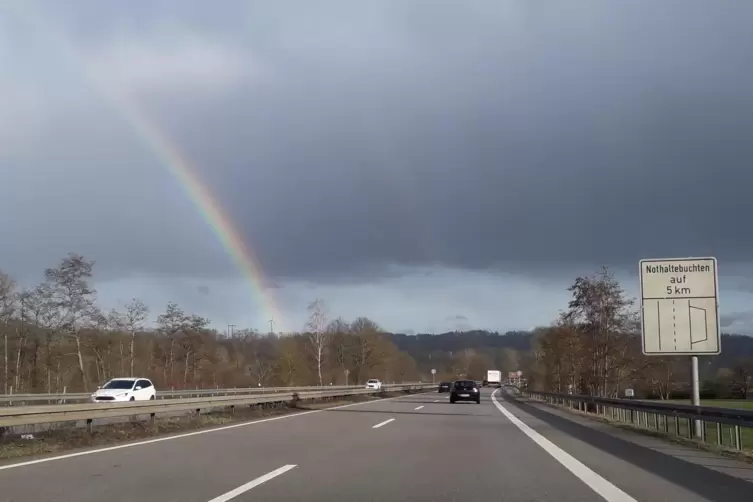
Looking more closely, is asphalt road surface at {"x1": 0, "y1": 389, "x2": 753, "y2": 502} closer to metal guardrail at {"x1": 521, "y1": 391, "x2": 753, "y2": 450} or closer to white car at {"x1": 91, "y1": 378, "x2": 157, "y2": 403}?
metal guardrail at {"x1": 521, "y1": 391, "x2": 753, "y2": 450}

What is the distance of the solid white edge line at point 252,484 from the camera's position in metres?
8.30

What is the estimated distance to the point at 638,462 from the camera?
12461 millimetres

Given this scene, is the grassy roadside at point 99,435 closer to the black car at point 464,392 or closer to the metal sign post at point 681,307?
the metal sign post at point 681,307

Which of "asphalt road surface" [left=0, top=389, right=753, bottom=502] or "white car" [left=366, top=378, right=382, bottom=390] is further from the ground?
"asphalt road surface" [left=0, top=389, right=753, bottom=502]

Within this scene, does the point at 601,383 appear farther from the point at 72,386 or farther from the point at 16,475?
the point at 72,386

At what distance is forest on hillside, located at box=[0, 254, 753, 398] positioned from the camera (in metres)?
35.8

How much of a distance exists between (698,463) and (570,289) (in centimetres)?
2605

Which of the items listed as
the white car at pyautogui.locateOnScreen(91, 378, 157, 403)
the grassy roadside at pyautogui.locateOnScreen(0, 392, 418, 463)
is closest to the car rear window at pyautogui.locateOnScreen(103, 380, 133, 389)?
the white car at pyautogui.locateOnScreen(91, 378, 157, 403)

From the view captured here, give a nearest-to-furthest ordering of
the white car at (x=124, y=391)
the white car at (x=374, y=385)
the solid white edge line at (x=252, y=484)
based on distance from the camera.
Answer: the solid white edge line at (x=252, y=484), the white car at (x=124, y=391), the white car at (x=374, y=385)

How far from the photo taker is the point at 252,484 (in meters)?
9.30

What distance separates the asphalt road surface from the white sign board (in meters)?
3.72

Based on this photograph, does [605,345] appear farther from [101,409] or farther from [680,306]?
[101,409]

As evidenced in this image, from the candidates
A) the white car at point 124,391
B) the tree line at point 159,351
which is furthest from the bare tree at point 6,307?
the white car at point 124,391

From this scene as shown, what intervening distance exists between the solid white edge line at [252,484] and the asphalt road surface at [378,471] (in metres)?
0.02
